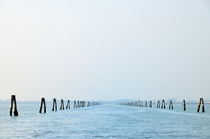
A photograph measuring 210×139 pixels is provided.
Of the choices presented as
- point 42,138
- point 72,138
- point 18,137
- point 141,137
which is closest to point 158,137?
point 141,137

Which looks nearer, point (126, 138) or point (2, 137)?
point (126, 138)

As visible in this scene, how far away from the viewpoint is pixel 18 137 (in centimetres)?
2869

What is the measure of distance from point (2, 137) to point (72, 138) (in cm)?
554

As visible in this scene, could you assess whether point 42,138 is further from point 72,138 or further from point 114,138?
point 114,138

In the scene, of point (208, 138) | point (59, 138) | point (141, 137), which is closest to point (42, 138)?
point (59, 138)

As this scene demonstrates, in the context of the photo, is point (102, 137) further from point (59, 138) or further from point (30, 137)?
point (30, 137)

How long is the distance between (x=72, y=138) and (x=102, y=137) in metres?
2.13

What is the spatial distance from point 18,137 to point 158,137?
33.3 ft

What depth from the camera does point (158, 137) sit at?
27.9 meters

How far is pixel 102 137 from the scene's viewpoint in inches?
Answer: 1096

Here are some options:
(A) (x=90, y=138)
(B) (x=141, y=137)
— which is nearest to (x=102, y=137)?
(A) (x=90, y=138)

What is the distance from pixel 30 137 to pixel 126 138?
7.07 m

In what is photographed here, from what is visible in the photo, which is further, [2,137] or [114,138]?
[2,137]

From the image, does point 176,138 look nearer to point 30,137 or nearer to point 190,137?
point 190,137
